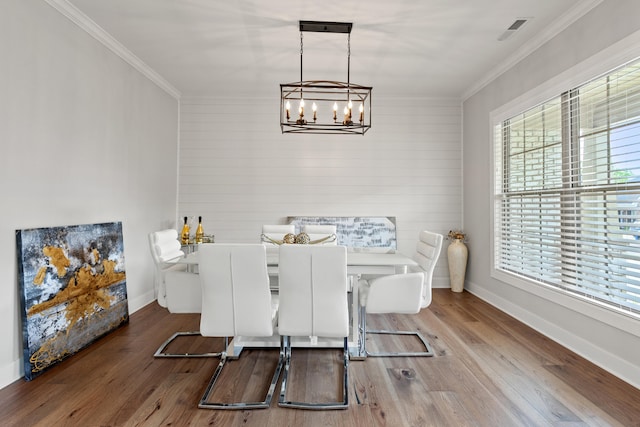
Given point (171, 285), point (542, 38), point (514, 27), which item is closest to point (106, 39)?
point (171, 285)

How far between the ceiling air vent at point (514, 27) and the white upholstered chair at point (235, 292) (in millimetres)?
2961

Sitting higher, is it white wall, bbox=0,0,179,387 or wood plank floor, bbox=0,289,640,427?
white wall, bbox=0,0,179,387

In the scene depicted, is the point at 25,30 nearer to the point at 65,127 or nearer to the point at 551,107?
the point at 65,127

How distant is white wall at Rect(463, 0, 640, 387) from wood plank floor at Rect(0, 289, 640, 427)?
0.18 m

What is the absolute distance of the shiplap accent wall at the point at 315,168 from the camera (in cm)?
508

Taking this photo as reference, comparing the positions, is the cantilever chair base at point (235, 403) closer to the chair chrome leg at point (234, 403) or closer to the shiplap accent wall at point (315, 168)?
the chair chrome leg at point (234, 403)

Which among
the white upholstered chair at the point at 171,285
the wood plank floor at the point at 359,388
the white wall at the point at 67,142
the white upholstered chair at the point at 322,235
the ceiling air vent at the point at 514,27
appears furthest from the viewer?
the white upholstered chair at the point at 322,235

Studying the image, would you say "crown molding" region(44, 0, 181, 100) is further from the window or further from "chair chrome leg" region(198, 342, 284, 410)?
the window

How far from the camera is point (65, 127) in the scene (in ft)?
9.21

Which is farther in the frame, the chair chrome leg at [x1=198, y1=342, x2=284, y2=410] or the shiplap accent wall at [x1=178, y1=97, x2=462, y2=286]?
the shiplap accent wall at [x1=178, y1=97, x2=462, y2=286]

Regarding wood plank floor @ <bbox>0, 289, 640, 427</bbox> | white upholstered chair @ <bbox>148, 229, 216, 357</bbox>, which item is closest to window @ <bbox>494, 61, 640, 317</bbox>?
wood plank floor @ <bbox>0, 289, 640, 427</bbox>

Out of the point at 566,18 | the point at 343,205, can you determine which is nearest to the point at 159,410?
the point at 343,205

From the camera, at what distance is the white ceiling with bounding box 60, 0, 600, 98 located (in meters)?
2.83

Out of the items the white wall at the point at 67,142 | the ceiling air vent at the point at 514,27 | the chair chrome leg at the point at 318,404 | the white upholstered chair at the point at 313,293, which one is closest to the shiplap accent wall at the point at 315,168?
the white wall at the point at 67,142
